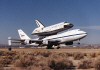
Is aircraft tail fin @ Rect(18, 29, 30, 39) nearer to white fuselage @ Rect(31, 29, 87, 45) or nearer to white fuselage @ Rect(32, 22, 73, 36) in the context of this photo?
white fuselage @ Rect(32, 22, 73, 36)

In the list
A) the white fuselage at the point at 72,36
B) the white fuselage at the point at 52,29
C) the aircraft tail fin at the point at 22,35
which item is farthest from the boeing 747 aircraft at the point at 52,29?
the white fuselage at the point at 72,36

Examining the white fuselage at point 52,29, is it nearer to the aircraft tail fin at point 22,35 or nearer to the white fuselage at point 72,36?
the aircraft tail fin at point 22,35

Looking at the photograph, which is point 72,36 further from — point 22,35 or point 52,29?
point 22,35

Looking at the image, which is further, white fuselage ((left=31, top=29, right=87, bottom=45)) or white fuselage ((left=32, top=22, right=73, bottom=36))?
white fuselage ((left=32, top=22, right=73, bottom=36))

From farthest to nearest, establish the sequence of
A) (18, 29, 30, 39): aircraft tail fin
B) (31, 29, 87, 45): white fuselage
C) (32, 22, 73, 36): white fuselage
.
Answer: (18, 29, 30, 39): aircraft tail fin
(32, 22, 73, 36): white fuselage
(31, 29, 87, 45): white fuselage

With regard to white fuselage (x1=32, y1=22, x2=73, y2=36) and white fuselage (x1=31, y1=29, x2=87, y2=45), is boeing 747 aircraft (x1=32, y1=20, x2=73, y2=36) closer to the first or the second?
white fuselage (x1=32, y1=22, x2=73, y2=36)

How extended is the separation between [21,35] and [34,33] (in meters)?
7.09

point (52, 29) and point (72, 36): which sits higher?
point (52, 29)

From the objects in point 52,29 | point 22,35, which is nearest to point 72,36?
point 52,29

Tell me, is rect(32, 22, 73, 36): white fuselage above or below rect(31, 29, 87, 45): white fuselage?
above

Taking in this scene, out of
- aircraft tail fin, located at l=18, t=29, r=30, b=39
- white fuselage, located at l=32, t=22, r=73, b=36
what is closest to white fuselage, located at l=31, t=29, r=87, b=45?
white fuselage, located at l=32, t=22, r=73, b=36

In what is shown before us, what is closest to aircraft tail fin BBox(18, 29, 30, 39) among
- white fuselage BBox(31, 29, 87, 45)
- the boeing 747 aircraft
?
the boeing 747 aircraft

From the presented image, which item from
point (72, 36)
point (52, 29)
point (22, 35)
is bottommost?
point (72, 36)

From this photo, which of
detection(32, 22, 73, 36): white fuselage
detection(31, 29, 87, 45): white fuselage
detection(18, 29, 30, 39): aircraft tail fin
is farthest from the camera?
detection(18, 29, 30, 39): aircraft tail fin
